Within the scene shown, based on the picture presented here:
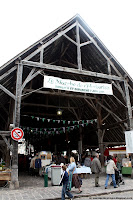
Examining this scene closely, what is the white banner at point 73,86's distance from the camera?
28.6 feet

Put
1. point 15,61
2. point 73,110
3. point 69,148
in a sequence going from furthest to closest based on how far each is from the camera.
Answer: point 69,148 → point 73,110 → point 15,61

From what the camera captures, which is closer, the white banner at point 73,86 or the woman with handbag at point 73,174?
the woman with handbag at point 73,174

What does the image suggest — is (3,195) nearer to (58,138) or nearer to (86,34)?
(86,34)

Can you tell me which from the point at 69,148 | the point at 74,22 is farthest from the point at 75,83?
the point at 69,148

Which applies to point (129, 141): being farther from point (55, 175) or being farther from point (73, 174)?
point (73, 174)

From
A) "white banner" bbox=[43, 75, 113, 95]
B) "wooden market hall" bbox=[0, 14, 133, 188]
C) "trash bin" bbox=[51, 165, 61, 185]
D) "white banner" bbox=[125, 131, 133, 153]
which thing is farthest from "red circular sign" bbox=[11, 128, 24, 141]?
"white banner" bbox=[125, 131, 133, 153]

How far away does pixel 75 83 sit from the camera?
30.4ft

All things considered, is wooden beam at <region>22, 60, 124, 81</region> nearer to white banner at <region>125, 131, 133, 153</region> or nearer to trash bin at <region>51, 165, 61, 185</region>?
white banner at <region>125, 131, 133, 153</region>

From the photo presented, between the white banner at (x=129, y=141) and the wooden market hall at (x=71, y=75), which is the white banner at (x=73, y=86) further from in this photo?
the white banner at (x=129, y=141)

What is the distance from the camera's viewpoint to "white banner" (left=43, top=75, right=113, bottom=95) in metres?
8.72

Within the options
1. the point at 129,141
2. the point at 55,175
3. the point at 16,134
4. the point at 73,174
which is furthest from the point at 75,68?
the point at 73,174

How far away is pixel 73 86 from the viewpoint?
919 cm

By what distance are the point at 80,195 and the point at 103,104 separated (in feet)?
26.9

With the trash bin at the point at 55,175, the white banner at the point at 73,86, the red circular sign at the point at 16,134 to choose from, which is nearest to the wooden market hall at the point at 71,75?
the white banner at the point at 73,86
